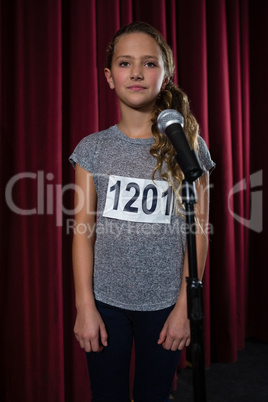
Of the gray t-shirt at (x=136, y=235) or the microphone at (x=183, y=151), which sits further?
the gray t-shirt at (x=136, y=235)

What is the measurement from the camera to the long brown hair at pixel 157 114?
3.50ft

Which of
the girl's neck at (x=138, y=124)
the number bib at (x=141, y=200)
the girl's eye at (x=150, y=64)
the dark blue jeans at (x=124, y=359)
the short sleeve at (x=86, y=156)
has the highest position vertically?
the girl's eye at (x=150, y=64)

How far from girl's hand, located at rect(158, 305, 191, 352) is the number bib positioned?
26cm

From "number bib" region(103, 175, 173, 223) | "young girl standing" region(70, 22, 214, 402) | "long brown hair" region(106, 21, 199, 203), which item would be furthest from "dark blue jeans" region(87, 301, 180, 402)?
"long brown hair" region(106, 21, 199, 203)

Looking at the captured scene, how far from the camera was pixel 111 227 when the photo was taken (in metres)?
1.07

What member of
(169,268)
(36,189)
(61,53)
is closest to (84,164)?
(169,268)

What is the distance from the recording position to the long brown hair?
107 centimetres

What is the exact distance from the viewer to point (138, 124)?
113 centimetres

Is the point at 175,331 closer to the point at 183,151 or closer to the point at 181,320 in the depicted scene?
the point at 181,320

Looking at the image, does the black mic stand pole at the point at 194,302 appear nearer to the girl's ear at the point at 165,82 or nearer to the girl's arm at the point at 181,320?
the girl's arm at the point at 181,320

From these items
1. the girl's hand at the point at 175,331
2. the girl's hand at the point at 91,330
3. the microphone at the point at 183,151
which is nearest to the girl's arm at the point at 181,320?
the girl's hand at the point at 175,331

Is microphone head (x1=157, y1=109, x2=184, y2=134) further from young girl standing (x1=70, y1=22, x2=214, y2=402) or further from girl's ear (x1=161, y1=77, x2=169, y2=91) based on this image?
girl's ear (x1=161, y1=77, x2=169, y2=91)

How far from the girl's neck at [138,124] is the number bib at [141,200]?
0.50 feet

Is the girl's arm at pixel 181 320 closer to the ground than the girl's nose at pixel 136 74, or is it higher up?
closer to the ground
